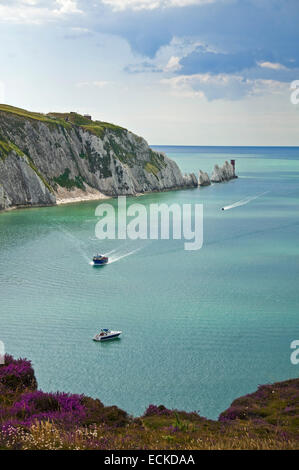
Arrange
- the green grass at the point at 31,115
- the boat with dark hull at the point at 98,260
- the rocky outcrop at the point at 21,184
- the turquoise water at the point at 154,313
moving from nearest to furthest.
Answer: the turquoise water at the point at 154,313, the boat with dark hull at the point at 98,260, the rocky outcrop at the point at 21,184, the green grass at the point at 31,115

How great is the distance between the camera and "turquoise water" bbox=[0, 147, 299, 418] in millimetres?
39844

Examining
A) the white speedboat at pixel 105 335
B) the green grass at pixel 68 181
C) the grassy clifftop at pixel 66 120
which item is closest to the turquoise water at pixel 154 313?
the white speedboat at pixel 105 335

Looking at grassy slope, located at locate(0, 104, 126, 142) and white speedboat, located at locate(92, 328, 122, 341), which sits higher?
grassy slope, located at locate(0, 104, 126, 142)

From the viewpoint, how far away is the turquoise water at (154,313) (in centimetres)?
3984

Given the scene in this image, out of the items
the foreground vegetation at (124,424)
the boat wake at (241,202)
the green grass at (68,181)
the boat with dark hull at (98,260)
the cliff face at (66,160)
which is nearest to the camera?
the foreground vegetation at (124,424)

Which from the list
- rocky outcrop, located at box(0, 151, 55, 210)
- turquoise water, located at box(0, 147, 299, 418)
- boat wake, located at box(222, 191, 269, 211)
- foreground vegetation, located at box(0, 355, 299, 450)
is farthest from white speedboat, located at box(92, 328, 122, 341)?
boat wake, located at box(222, 191, 269, 211)

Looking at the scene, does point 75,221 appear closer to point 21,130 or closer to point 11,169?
point 11,169

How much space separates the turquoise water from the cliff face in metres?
36.8

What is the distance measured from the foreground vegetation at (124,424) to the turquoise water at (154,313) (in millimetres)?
5402

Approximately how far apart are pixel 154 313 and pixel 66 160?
115163 millimetres

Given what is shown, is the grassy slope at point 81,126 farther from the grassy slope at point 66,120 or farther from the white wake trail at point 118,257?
the white wake trail at point 118,257

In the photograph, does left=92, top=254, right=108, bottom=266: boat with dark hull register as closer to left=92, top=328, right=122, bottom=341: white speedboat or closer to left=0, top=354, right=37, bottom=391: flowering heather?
left=92, top=328, right=122, bottom=341: white speedboat

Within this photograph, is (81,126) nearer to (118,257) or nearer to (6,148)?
(6,148)

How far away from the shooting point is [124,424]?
25.3 meters
